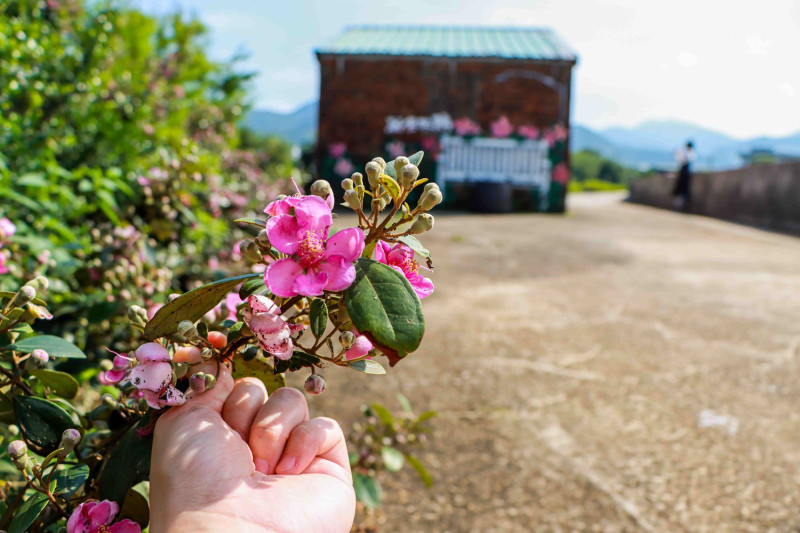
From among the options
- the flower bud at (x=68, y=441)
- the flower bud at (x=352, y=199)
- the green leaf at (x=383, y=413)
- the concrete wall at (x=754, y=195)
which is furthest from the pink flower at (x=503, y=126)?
the flower bud at (x=68, y=441)

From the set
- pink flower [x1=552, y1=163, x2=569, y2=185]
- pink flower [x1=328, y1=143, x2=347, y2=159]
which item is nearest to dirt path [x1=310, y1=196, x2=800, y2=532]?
pink flower [x1=552, y1=163, x2=569, y2=185]

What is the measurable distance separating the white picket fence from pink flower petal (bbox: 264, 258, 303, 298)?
11.5 meters

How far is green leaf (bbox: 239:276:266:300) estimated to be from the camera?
2.77ft

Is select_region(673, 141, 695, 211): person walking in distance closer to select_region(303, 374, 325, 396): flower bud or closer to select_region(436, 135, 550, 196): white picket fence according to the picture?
select_region(436, 135, 550, 196): white picket fence

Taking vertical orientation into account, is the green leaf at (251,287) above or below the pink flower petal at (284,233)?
below

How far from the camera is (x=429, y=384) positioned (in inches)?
107

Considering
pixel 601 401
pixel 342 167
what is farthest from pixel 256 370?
pixel 342 167

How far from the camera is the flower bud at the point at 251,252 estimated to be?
0.84m

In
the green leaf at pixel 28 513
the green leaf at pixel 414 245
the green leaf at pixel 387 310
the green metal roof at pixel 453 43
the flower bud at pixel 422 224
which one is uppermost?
the green metal roof at pixel 453 43

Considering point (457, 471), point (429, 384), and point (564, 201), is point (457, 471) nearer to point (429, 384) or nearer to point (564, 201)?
point (429, 384)

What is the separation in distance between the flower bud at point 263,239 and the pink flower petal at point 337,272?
0.27 ft

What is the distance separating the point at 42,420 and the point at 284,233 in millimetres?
483

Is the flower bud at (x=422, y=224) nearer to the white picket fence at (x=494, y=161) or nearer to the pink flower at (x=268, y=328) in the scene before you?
the pink flower at (x=268, y=328)

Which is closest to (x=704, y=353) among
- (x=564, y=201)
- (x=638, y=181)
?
(x=564, y=201)
